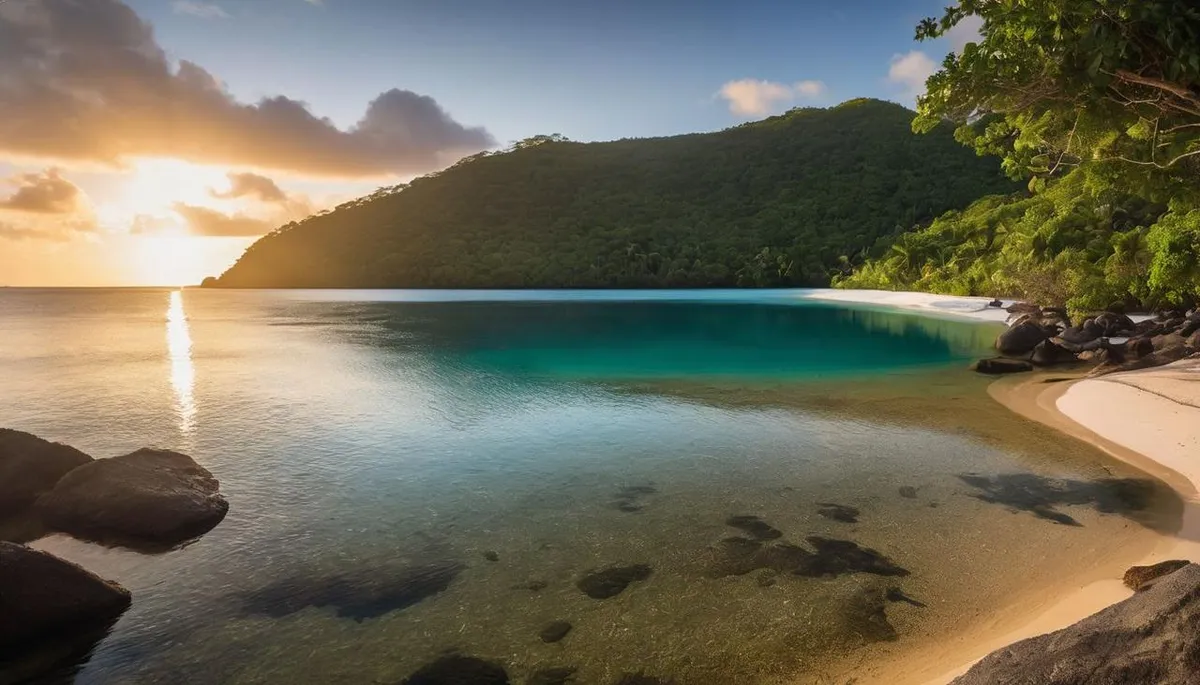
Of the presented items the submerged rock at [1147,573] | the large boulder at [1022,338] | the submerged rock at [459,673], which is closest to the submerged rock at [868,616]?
the submerged rock at [1147,573]

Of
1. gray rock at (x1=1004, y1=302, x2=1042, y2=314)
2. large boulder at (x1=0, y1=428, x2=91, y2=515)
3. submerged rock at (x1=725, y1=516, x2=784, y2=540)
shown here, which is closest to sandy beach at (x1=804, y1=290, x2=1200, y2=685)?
Answer: submerged rock at (x1=725, y1=516, x2=784, y2=540)

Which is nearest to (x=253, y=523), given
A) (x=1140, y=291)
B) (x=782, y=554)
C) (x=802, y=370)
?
(x=782, y=554)

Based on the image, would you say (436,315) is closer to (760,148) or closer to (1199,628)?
(1199,628)

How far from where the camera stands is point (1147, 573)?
24.4 ft

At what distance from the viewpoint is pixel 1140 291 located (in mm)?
37438

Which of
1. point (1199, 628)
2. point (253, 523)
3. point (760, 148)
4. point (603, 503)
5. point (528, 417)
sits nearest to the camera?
point (1199, 628)

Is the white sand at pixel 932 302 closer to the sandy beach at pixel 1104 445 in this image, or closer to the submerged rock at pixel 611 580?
the sandy beach at pixel 1104 445

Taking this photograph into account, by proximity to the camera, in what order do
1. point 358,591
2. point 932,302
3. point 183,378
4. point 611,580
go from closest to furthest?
point 358,591 < point 611,580 < point 183,378 < point 932,302

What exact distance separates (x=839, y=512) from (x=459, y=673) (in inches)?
273

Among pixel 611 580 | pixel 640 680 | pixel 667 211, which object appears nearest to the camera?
pixel 640 680

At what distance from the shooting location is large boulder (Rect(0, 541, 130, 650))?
7.08 metres

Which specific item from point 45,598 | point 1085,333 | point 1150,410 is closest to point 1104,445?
point 1150,410

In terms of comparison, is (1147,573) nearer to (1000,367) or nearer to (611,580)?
(611,580)

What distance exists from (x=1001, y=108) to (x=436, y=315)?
6366 centimetres
